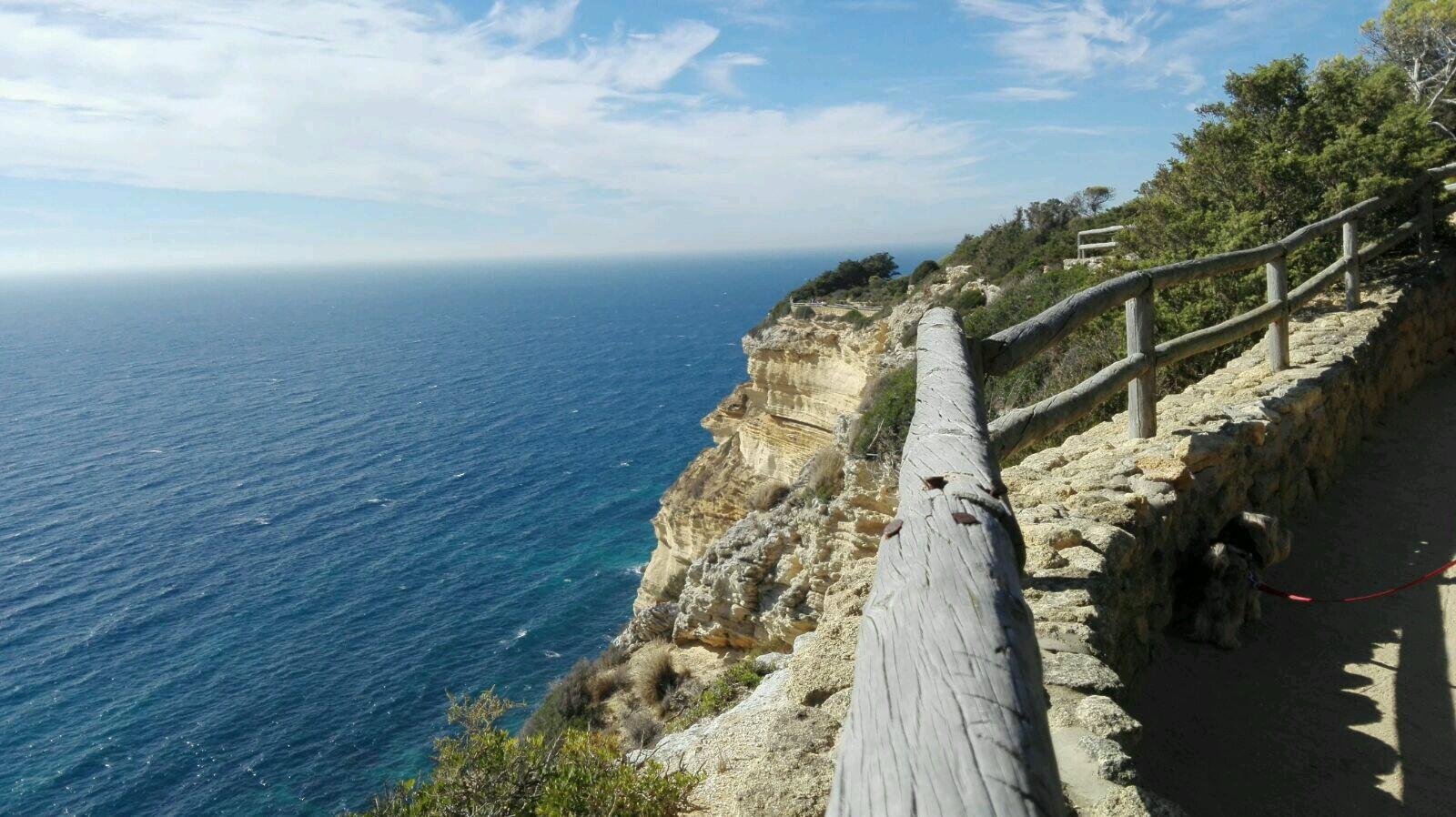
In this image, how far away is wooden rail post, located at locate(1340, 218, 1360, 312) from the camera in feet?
24.9

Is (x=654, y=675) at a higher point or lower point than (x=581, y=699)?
higher

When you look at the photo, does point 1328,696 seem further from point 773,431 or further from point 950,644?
point 773,431

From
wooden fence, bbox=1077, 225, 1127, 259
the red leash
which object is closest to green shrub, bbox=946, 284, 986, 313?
wooden fence, bbox=1077, 225, 1127, 259

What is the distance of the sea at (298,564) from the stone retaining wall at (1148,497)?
12341 mm

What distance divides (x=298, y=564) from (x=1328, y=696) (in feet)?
110

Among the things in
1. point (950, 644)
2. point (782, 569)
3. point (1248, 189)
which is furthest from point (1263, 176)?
point (950, 644)

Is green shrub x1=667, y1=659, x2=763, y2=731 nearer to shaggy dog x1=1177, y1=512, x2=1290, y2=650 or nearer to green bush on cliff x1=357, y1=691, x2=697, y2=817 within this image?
green bush on cliff x1=357, y1=691, x2=697, y2=817

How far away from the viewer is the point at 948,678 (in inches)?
53.3

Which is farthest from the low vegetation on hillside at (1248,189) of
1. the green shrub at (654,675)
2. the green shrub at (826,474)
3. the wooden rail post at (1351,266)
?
the green shrub at (654,675)

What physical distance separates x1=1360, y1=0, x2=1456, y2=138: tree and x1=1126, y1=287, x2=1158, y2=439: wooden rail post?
26869 mm

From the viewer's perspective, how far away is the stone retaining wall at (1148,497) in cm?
244

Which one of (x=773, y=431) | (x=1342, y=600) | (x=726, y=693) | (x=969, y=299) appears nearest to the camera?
(x=1342, y=600)

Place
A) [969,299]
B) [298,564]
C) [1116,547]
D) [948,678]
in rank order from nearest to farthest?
1. [948,678]
2. [1116,547]
3. [969,299]
4. [298,564]

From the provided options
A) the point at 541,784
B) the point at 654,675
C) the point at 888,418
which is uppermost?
the point at 541,784
